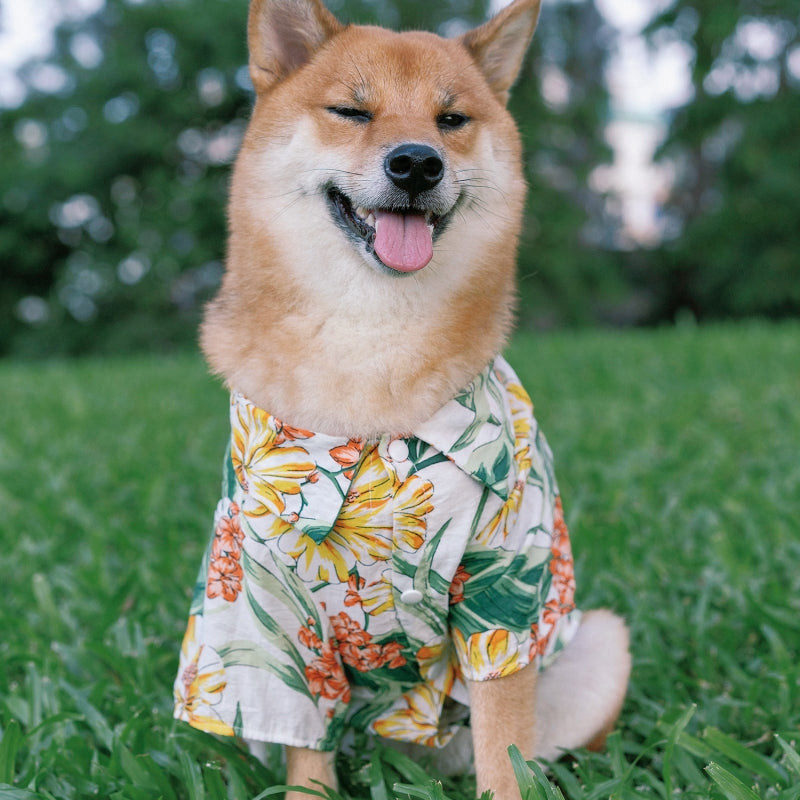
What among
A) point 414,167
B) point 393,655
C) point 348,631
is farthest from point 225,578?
point 414,167

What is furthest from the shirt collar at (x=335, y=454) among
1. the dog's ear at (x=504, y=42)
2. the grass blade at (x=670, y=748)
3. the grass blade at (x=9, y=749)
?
the dog's ear at (x=504, y=42)

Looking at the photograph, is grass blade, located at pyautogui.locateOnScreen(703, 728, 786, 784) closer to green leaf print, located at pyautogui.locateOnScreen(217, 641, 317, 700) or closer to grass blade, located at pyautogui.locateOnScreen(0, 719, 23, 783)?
green leaf print, located at pyautogui.locateOnScreen(217, 641, 317, 700)

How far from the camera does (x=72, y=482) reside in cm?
420

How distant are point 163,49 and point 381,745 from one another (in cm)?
1527

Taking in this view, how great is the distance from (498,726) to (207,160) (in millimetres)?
14703

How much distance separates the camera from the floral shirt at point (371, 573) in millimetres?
1732

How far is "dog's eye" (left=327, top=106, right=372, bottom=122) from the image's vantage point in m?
2.08

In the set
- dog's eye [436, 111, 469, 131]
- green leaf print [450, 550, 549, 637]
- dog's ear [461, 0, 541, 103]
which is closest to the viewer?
green leaf print [450, 550, 549, 637]

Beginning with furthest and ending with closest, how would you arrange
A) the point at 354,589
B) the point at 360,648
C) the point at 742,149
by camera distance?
the point at 742,149
the point at 360,648
the point at 354,589

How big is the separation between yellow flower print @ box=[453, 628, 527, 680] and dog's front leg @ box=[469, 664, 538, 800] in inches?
1.5

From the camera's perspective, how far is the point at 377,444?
1.79 meters

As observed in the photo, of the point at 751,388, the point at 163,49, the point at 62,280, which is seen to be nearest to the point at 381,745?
the point at 751,388

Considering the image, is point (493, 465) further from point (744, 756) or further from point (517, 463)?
point (744, 756)

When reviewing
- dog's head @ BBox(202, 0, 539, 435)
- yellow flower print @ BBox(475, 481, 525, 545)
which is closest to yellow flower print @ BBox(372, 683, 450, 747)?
yellow flower print @ BBox(475, 481, 525, 545)
